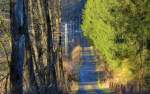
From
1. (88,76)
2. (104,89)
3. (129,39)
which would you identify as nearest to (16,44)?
(129,39)

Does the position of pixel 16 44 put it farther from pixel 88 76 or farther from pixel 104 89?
pixel 88 76

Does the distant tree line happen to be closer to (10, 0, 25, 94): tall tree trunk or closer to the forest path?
the forest path

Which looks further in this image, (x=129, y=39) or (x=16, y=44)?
(x=129, y=39)

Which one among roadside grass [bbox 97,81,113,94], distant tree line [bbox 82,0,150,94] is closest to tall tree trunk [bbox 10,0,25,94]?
distant tree line [bbox 82,0,150,94]

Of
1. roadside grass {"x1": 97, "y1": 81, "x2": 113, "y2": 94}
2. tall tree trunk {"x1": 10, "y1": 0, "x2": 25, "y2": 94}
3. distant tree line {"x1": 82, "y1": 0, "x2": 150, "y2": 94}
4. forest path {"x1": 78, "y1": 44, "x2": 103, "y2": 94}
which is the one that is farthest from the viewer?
roadside grass {"x1": 97, "y1": 81, "x2": 113, "y2": 94}

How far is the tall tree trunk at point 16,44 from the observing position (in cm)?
1161

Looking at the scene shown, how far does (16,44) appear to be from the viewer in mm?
11656

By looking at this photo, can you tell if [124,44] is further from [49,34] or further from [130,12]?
[49,34]

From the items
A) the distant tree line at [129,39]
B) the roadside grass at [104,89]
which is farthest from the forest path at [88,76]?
the distant tree line at [129,39]

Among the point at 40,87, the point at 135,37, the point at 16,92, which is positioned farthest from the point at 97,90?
the point at 16,92

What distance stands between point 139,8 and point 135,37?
1438 mm

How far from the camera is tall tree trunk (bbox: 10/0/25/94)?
1161cm

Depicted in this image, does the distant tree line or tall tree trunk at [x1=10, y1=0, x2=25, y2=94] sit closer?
tall tree trunk at [x1=10, y1=0, x2=25, y2=94]

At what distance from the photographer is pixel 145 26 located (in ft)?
87.3
